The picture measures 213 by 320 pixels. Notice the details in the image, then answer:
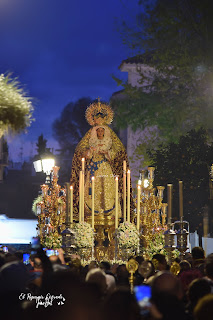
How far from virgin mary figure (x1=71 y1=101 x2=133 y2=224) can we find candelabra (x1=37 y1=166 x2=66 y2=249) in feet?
4.73

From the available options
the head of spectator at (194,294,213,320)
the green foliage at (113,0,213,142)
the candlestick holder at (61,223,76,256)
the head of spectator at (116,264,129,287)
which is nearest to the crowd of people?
the head of spectator at (194,294,213,320)

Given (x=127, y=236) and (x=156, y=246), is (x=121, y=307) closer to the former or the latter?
(x=127, y=236)

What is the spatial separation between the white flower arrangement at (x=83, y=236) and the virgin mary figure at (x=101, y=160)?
226 cm

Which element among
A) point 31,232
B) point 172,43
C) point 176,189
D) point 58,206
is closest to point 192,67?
point 172,43

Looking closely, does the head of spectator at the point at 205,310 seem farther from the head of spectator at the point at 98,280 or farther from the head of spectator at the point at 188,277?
the head of spectator at the point at 188,277

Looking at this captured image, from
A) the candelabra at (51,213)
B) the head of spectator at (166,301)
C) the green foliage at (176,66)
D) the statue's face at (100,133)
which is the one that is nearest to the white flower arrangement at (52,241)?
the candelabra at (51,213)

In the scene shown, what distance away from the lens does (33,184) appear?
50.4 meters

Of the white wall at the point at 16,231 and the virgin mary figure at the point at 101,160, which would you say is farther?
the white wall at the point at 16,231

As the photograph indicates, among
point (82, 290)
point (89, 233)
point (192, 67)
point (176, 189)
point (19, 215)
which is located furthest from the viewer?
point (19, 215)

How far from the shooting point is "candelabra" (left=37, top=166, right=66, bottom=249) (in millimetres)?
15227

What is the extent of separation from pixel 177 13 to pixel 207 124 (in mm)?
5562

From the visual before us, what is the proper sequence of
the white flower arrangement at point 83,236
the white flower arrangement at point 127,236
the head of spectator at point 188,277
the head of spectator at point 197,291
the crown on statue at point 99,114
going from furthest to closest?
the crown on statue at point 99,114
the white flower arrangement at point 83,236
the white flower arrangement at point 127,236
the head of spectator at point 188,277
the head of spectator at point 197,291

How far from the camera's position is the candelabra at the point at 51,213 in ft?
50.0

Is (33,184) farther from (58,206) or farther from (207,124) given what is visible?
(58,206)
